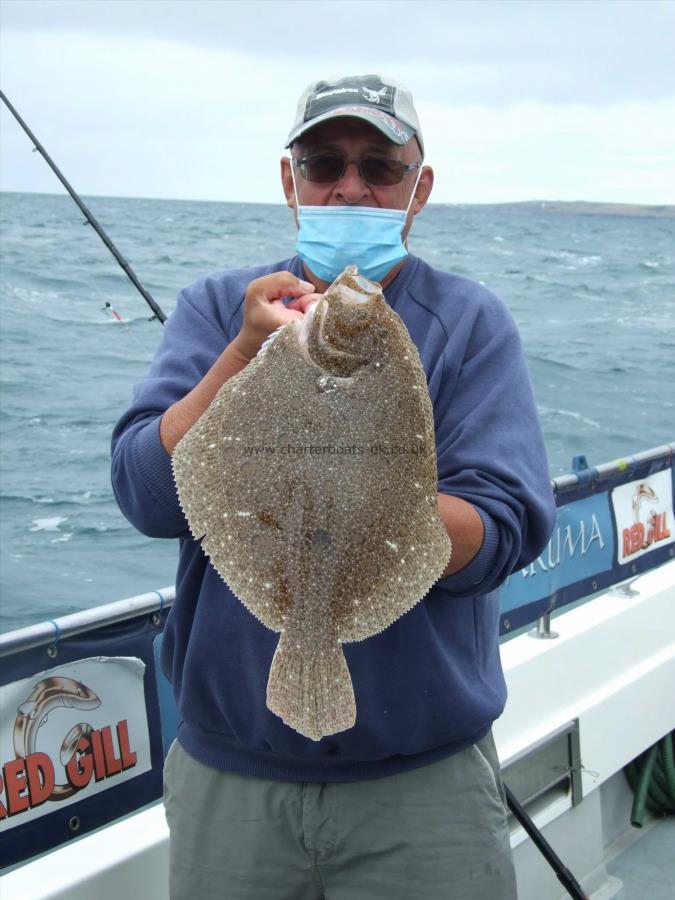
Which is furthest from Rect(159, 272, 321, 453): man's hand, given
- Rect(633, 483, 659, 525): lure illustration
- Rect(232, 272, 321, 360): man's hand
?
Rect(633, 483, 659, 525): lure illustration

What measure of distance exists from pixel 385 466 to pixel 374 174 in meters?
0.77

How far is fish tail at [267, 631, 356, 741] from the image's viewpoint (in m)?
1.65

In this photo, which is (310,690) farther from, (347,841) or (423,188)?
(423,188)

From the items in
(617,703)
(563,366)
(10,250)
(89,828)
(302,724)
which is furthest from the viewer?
(10,250)

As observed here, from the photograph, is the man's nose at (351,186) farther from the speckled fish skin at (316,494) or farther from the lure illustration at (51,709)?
the lure illustration at (51,709)

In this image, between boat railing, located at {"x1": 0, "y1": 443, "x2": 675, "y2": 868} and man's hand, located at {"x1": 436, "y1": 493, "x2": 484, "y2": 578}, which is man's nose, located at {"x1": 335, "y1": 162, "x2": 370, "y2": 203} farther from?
boat railing, located at {"x1": 0, "y1": 443, "x2": 675, "y2": 868}

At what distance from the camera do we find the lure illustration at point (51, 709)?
250 cm

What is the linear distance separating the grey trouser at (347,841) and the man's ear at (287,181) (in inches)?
50.7

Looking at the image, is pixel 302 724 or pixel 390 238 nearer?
pixel 302 724

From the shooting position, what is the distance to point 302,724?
165 cm

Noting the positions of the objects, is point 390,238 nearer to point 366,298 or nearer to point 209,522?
point 366,298

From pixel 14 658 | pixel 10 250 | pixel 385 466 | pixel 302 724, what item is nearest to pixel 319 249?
pixel 385 466

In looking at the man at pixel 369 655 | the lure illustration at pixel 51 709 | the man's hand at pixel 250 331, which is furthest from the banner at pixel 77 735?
the man's hand at pixel 250 331

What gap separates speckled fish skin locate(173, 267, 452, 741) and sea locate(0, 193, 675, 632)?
5216 mm
